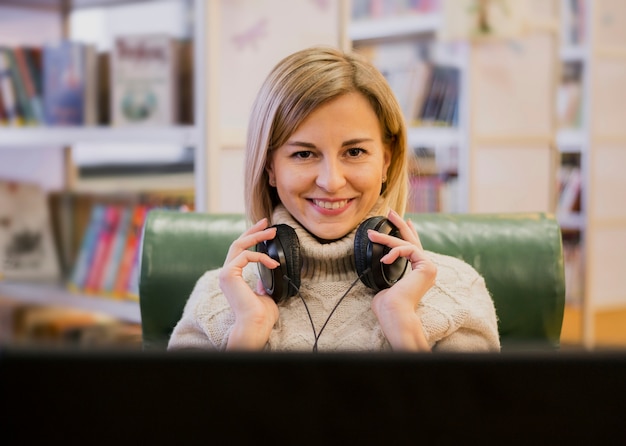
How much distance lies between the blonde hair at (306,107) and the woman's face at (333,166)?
0.7 inches

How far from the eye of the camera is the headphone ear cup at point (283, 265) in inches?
55.0

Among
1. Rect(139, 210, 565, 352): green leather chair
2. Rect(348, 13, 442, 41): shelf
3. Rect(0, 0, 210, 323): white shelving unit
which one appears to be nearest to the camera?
Rect(139, 210, 565, 352): green leather chair

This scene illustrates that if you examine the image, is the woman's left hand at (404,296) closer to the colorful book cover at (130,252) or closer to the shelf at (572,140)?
the colorful book cover at (130,252)

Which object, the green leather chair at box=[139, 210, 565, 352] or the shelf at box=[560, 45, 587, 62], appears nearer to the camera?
the green leather chair at box=[139, 210, 565, 352]

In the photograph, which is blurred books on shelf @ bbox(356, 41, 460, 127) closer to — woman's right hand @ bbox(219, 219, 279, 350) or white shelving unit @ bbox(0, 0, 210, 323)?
white shelving unit @ bbox(0, 0, 210, 323)

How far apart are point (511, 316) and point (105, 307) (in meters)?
1.50

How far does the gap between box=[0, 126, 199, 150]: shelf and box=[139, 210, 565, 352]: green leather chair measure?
27.1 inches

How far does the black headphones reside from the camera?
1.38 meters

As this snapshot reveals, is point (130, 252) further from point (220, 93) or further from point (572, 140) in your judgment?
point (572, 140)

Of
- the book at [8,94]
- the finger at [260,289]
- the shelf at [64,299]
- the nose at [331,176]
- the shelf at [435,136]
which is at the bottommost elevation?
the shelf at [64,299]

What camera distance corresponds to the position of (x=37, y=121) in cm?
294

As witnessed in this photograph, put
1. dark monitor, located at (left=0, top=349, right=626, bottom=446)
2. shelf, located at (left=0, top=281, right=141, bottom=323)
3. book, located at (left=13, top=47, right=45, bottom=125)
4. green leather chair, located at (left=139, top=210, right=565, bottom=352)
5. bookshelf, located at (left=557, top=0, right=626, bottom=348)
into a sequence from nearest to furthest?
dark monitor, located at (left=0, top=349, right=626, bottom=446) < green leather chair, located at (left=139, top=210, right=565, bottom=352) < shelf, located at (left=0, top=281, right=141, bottom=323) < book, located at (left=13, top=47, right=45, bottom=125) < bookshelf, located at (left=557, top=0, right=626, bottom=348)

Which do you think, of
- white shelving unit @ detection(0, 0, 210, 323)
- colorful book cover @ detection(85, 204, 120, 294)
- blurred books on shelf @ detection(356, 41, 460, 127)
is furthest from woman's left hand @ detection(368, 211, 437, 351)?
blurred books on shelf @ detection(356, 41, 460, 127)

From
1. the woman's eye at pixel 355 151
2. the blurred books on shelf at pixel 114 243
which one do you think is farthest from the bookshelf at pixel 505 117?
the woman's eye at pixel 355 151
